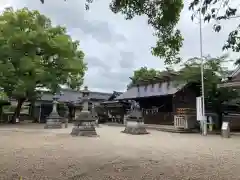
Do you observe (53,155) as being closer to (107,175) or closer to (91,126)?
(107,175)

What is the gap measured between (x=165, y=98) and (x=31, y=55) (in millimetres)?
12735

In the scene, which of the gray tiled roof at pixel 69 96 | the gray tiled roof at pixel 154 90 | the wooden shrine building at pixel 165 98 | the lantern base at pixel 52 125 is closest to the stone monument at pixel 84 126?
the lantern base at pixel 52 125

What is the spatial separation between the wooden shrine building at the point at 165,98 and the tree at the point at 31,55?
716cm

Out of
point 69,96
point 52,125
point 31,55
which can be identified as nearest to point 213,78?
point 52,125

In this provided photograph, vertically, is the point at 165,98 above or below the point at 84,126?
above

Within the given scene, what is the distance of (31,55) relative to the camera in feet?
83.6

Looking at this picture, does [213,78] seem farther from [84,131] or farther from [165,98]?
[84,131]

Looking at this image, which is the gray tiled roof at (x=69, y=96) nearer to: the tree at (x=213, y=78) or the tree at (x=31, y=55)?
the tree at (x=31, y=55)

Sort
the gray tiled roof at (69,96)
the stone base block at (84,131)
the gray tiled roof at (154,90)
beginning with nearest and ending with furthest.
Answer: the stone base block at (84,131) → the gray tiled roof at (154,90) → the gray tiled roof at (69,96)

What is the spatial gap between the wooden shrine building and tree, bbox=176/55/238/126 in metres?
1.84

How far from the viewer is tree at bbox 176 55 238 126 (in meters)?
20.4

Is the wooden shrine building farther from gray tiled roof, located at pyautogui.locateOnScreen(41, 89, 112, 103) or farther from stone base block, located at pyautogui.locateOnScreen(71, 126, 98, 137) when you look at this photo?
gray tiled roof, located at pyautogui.locateOnScreen(41, 89, 112, 103)

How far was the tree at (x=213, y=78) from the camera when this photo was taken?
20.4 meters

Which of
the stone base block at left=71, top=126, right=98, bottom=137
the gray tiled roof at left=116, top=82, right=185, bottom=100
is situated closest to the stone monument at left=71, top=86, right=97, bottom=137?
the stone base block at left=71, top=126, right=98, bottom=137
